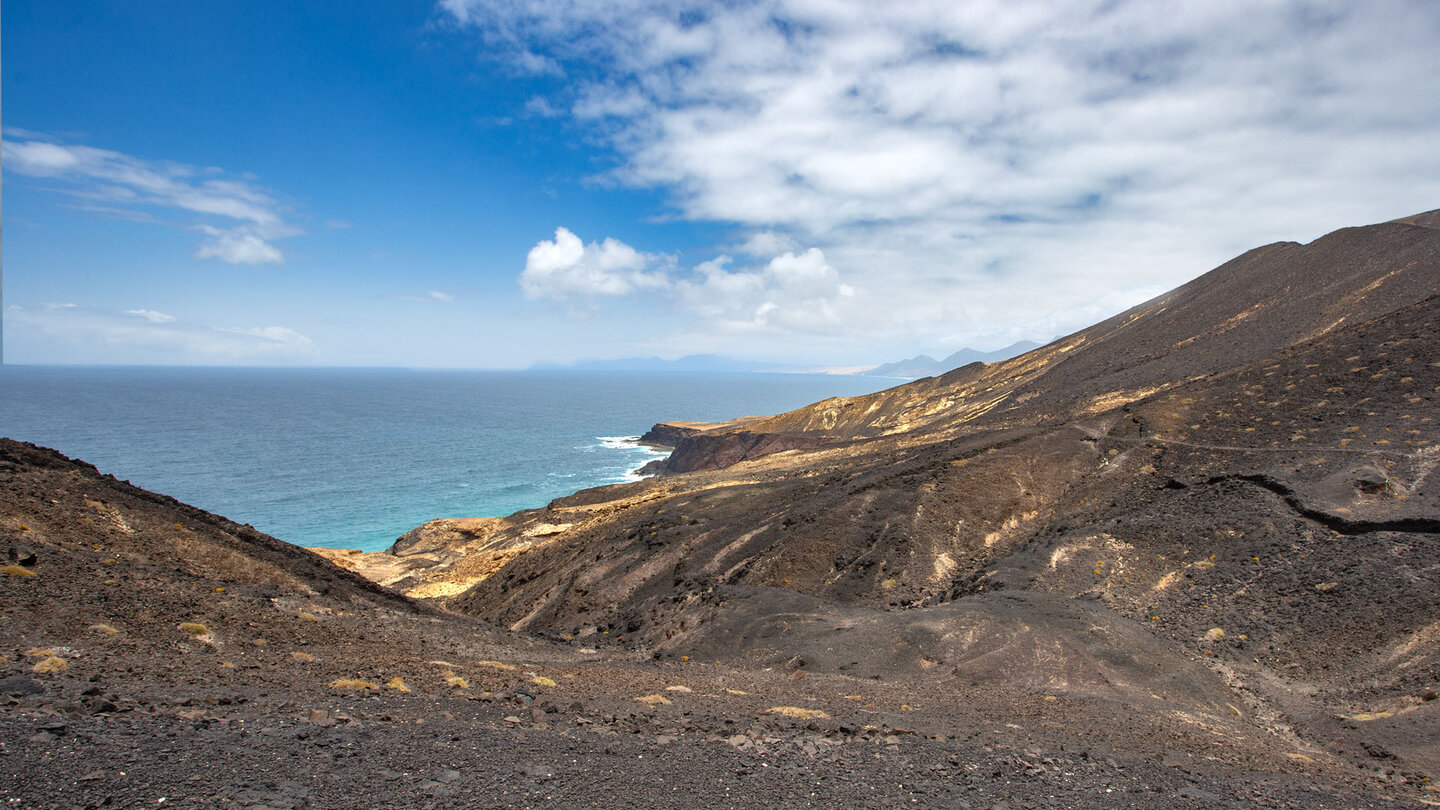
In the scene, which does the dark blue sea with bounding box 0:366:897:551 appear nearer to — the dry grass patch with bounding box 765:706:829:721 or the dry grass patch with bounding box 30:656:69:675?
the dry grass patch with bounding box 30:656:69:675

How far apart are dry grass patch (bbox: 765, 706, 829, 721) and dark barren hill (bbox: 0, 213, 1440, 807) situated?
3.5 inches

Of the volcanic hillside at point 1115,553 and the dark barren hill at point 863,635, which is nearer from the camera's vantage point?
the dark barren hill at point 863,635

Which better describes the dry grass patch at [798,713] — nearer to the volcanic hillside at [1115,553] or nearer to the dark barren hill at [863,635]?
the dark barren hill at [863,635]

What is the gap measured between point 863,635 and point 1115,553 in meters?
8.23

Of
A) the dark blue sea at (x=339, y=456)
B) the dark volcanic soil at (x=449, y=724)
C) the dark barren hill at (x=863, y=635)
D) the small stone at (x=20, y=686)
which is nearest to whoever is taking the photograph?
the dark volcanic soil at (x=449, y=724)

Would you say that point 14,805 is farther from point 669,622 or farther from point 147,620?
point 669,622

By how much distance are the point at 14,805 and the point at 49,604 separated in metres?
4.64

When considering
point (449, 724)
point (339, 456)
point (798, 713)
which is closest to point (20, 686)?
point (449, 724)

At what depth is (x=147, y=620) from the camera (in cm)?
814

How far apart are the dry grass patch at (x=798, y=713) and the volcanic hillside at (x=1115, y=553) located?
3.16m

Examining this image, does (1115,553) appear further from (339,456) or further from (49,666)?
(339,456)

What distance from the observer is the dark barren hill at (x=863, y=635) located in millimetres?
6312

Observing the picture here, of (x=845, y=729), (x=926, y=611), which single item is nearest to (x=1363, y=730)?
(x=926, y=611)

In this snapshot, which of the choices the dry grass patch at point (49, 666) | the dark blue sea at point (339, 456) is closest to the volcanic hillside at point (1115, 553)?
the dry grass patch at point (49, 666)
